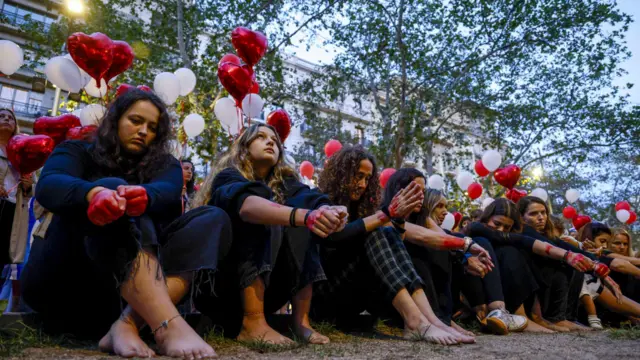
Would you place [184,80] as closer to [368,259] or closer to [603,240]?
[368,259]

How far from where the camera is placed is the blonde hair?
7.67 ft

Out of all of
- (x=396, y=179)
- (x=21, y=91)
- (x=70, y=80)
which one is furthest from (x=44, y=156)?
(x=21, y=91)

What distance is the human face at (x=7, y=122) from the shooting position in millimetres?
3924

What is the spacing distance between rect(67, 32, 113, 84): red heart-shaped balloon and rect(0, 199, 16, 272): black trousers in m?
1.40

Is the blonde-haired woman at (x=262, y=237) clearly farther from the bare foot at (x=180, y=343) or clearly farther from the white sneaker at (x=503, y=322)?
the white sneaker at (x=503, y=322)

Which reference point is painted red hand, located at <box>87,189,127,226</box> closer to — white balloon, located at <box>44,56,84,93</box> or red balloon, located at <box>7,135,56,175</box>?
red balloon, located at <box>7,135,56,175</box>

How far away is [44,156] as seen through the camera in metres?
3.64

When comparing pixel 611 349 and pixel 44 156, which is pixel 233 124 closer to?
pixel 44 156

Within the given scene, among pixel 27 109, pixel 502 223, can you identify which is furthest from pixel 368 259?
pixel 27 109

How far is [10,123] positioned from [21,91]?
1899 cm

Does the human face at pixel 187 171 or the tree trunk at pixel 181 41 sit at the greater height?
the tree trunk at pixel 181 41

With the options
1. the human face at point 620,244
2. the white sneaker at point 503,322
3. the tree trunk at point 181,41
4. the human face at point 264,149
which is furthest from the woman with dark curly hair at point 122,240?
the tree trunk at point 181,41

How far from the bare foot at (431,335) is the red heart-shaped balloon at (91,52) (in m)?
3.73

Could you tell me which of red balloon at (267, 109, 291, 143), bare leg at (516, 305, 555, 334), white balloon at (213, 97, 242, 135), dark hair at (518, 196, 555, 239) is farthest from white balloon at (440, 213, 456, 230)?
bare leg at (516, 305, 555, 334)
